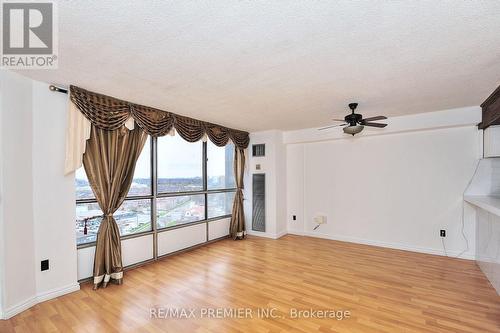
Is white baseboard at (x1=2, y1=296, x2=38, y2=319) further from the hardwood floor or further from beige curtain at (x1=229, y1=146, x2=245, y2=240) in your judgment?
beige curtain at (x1=229, y1=146, x2=245, y2=240)

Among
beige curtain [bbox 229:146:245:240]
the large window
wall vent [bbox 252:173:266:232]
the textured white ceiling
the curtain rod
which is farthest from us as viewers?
wall vent [bbox 252:173:266:232]

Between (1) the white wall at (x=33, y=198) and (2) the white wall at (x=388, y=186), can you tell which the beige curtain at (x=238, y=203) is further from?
(1) the white wall at (x=33, y=198)

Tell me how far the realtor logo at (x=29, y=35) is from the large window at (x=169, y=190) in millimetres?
1354

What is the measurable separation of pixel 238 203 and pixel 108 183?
2.78 metres

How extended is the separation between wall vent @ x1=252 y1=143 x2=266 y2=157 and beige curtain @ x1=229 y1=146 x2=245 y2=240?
28 cm

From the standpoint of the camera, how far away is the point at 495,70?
7.48 ft

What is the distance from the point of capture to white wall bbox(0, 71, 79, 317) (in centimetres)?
223

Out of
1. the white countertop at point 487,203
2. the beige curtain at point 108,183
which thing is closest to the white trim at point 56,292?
the beige curtain at point 108,183

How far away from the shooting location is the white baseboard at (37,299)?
2.19 m

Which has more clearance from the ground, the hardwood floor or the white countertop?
the white countertop

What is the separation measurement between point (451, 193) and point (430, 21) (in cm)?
348

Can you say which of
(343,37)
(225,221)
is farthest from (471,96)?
(225,221)

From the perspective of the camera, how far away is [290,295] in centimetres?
261

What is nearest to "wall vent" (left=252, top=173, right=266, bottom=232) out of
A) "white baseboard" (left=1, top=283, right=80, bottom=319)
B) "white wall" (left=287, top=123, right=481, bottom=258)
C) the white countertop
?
"white wall" (left=287, top=123, right=481, bottom=258)
